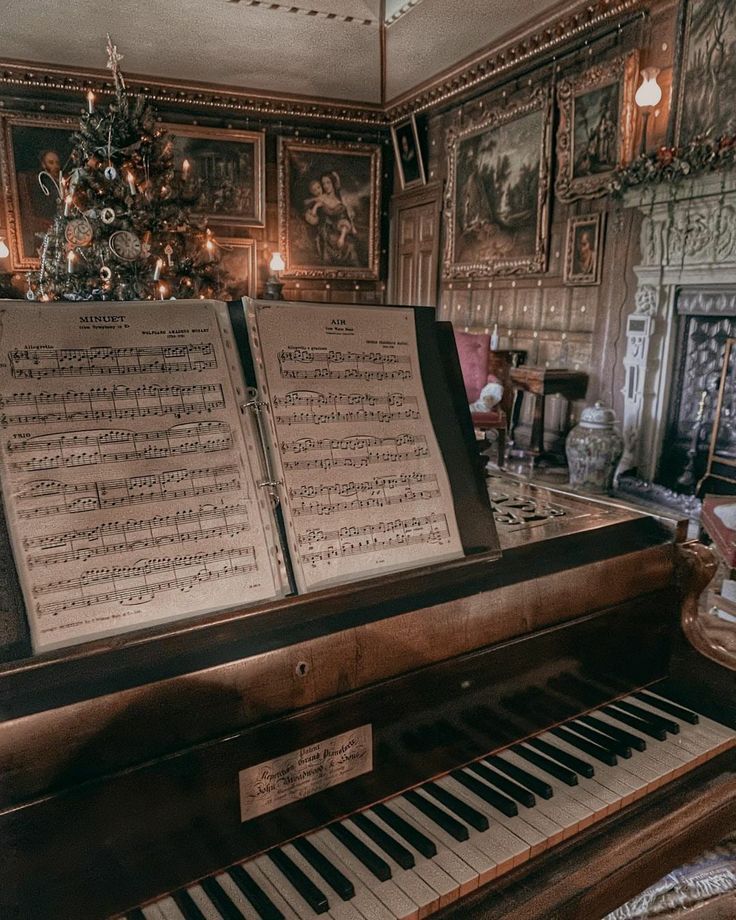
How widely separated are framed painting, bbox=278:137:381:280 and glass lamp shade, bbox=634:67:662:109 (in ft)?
15.1

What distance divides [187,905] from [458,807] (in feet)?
1.55

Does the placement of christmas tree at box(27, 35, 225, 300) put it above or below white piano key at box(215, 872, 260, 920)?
above

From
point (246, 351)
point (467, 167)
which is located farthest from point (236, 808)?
point (467, 167)

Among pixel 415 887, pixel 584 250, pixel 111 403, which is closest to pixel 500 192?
pixel 584 250

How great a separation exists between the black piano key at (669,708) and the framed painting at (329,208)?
27.8ft

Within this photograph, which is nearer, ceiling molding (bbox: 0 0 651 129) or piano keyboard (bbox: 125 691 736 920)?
piano keyboard (bbox: 125 691 736 920)

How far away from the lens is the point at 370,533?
1168 millimetres

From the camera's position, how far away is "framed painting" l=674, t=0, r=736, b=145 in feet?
15.5

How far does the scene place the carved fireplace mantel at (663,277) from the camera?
491cm

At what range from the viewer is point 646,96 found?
5242 mm

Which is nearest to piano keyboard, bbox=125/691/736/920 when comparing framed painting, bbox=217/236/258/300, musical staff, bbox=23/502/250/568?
musical staff, bbox=23/502/250/568

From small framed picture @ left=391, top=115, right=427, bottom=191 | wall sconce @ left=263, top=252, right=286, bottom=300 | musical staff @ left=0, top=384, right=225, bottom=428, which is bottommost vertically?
musical staff @ left=0, top=384, right=225, bottom=428

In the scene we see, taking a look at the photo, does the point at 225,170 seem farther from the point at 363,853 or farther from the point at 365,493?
the point at 363,853

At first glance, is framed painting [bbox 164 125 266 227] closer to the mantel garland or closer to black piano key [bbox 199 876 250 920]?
the mantel garland
